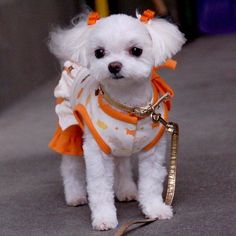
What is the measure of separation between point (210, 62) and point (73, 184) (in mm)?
4260

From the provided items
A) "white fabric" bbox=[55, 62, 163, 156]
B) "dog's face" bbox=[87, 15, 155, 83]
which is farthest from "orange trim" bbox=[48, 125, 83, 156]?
"dog's face" bbox=[87, 15, 155, 83]

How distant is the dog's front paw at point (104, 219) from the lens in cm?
332

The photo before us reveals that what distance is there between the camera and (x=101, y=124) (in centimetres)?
331

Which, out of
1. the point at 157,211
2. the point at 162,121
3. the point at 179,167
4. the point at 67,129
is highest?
the point at 162,121

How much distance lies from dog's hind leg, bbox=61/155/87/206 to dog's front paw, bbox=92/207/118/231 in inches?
15.0

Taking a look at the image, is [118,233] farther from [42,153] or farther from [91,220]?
[42,153]

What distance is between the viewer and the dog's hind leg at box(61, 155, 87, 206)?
12.3 ft

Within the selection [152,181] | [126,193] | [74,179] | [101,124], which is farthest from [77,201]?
[101,124]

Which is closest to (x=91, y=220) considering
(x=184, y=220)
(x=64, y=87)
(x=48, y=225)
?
(x=48, y=225)

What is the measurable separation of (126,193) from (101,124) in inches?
22.2

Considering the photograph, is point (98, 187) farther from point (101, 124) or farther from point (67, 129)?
point (67, 129)

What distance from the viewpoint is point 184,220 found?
3371mm

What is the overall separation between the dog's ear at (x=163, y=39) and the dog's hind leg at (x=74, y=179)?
82 centimetres

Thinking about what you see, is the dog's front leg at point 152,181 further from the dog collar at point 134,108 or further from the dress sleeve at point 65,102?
the dress sleeve at point 65,102
